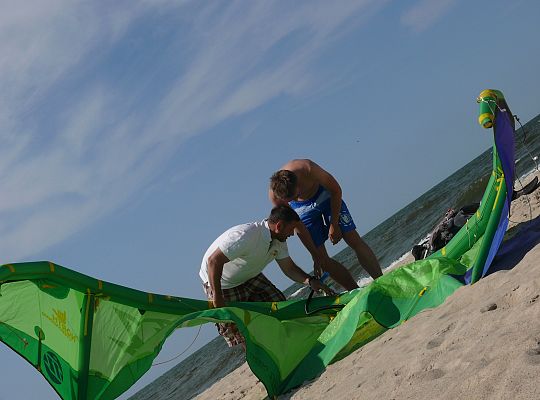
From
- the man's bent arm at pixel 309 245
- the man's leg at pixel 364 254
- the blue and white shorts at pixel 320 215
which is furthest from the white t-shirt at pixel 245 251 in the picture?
the man's leg at pixel 364 254

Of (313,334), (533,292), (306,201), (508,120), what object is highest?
(306,201)

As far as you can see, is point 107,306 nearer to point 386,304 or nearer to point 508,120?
point 386,304

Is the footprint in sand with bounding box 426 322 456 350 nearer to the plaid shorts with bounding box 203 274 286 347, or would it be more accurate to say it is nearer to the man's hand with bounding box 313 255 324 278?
the plaid shorts with bounding box 203 274 286 347

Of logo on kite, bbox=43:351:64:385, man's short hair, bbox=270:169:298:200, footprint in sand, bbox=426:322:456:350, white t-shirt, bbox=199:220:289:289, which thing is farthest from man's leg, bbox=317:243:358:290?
footprint in sand, bbox=426:322:456:350

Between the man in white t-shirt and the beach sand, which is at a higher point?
the man in white t-shirt

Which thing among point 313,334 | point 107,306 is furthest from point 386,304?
point 107,306

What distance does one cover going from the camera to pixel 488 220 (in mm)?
Result: 4820

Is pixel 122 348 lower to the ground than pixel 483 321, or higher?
higher

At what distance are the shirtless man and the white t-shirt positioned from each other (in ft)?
1.81

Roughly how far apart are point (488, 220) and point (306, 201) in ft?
5.98

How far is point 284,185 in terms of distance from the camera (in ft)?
17.0

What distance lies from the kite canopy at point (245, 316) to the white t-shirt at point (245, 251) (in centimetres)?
28

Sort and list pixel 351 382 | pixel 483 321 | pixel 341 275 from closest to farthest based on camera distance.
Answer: pixel 483 321
pixel 351 382
pixel 341 275

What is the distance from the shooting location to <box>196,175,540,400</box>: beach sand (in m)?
2.54
